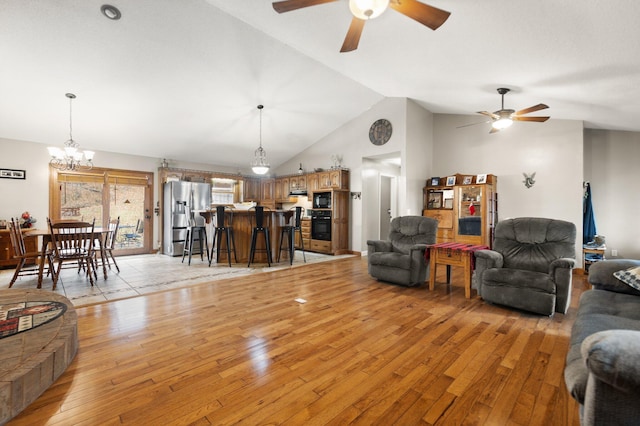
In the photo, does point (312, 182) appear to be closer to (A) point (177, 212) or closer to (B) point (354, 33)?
(A) point (177, 212)

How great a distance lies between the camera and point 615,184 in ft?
17.0

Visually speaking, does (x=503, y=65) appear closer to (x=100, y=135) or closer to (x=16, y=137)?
(x=100, y=135)

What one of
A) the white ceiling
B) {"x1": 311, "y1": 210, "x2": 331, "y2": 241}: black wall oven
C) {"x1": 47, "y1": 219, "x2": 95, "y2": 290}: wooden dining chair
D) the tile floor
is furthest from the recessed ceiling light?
{"x1": 311, "y1": 210, "x2": 331, "y2": 241}: black wall oven

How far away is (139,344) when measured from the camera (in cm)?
231

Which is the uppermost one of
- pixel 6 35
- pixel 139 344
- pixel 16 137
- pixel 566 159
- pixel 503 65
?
pixel 6 35

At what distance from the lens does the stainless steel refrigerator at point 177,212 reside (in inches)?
270

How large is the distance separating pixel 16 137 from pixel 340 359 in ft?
24.3

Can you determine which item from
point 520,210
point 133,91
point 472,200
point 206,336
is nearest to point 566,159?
point 520,210

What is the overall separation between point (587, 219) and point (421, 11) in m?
5.41

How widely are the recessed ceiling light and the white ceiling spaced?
0.07m

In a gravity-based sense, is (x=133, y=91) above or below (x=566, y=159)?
Answer: above

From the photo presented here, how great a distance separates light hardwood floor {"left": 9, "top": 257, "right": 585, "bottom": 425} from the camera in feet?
5.00

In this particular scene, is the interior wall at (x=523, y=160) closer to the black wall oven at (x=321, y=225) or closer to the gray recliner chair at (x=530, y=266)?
the gray recliner chair at (x=530, y=266)

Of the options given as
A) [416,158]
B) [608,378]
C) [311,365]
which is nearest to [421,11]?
[608,378]
